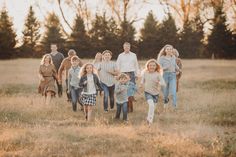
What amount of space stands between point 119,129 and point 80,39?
24.2 metres

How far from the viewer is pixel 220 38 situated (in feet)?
105

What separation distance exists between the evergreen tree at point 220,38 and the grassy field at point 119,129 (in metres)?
14.5

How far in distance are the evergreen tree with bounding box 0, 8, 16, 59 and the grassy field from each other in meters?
15.0

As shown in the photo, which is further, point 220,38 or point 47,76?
point 220,38

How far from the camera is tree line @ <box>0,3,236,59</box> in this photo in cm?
3278

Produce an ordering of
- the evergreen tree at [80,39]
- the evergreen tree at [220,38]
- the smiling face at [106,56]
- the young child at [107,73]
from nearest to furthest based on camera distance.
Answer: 1. the smiling face at [106,56]
2. the young child at [107,73]
3. the evergreen tree at [220,38]
4. the evergreen tree at [80,39]

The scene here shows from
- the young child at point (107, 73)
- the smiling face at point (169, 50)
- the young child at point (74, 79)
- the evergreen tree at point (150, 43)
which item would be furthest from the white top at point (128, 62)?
the evergreen tree at point (150, 43)

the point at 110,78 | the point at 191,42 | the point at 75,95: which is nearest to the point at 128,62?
the point at 110,78

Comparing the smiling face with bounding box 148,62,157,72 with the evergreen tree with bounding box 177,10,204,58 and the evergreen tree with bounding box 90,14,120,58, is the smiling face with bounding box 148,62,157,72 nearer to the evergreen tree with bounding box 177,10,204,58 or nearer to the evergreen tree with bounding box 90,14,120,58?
the evergreen tree with bounding box 90,14,120,58

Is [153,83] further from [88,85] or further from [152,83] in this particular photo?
[88,85]

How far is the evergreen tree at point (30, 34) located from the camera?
1346 inches

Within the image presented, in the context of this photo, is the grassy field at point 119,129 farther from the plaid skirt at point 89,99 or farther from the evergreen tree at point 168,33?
the evergreen tree at point 168,33

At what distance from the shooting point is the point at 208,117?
1216cm

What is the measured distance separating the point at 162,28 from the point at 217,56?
178 inches
